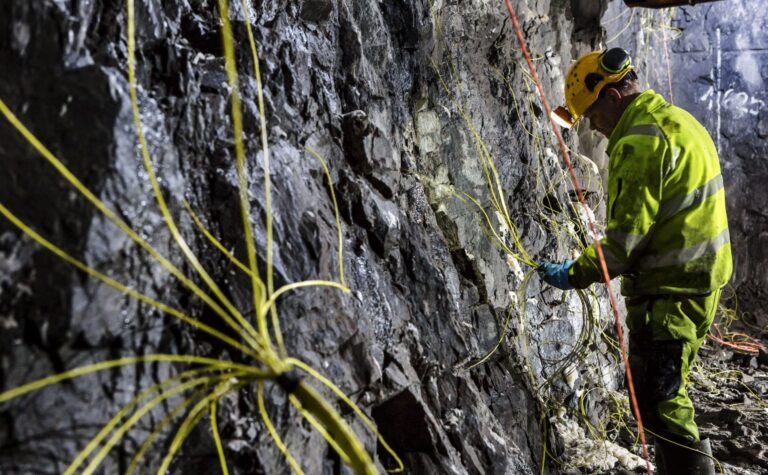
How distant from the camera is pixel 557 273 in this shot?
3.05 meters

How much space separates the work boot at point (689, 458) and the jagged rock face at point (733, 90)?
472 cm

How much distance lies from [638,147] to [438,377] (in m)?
1.47

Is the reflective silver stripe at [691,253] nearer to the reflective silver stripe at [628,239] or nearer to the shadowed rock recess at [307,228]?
the reflective silver stripe at [628,239]

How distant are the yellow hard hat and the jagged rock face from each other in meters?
4.03

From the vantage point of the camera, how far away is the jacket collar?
2.93m

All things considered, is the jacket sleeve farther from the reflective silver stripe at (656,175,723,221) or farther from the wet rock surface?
the wet rock surface

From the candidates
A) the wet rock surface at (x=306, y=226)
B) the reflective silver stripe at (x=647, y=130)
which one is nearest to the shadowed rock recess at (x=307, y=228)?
the wet rock surface at (x=306, y=226)

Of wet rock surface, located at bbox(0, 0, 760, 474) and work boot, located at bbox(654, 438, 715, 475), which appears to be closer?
wet rock surface, located at bbox(0, 0, 760, 474)

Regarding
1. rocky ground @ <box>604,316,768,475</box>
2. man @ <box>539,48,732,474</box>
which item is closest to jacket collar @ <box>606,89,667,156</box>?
man @ <box>539,48,732,474</box>

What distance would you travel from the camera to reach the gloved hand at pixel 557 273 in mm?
3010

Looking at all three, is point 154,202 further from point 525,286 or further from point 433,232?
point 525,286

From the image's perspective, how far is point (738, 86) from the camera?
7027 millimetres

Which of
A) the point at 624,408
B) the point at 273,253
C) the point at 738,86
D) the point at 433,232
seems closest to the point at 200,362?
the point at 273,253

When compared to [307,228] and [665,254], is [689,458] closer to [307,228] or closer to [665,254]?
[665,254]
